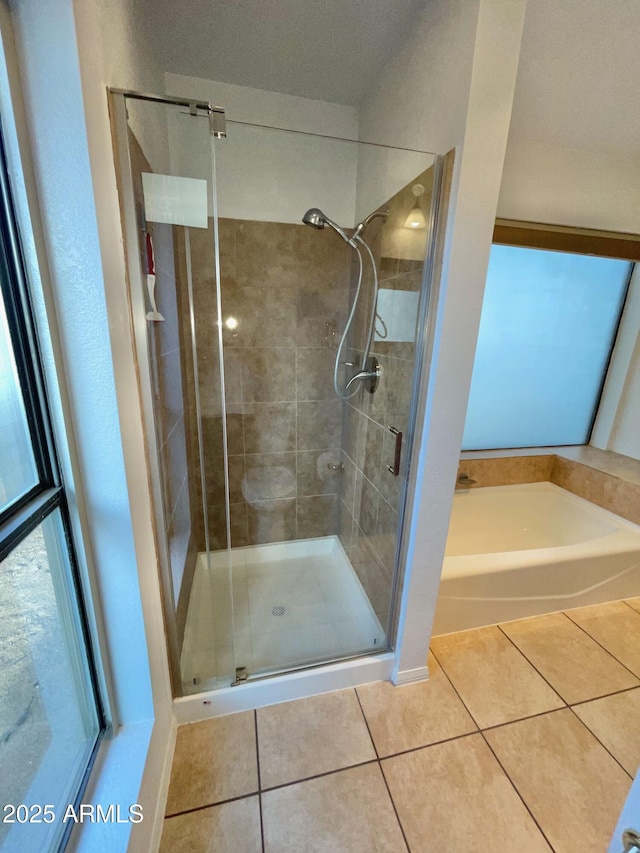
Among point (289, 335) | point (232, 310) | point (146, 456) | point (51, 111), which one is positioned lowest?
point (146, 456)

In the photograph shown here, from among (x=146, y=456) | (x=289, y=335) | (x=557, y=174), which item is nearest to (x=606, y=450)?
(x=557, y=174)

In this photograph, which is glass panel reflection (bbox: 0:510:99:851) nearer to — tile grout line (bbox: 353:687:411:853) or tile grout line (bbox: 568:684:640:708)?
tile grout line (bbox: 353:687:411:853)

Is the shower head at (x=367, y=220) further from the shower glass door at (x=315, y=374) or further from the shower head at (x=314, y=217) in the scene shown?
the shower head at (x=314, y=217)

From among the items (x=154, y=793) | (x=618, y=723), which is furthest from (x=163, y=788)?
(x=618, y=723)

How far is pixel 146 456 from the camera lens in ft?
3.33

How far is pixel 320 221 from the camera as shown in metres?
1.72

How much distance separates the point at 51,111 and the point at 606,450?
342cm

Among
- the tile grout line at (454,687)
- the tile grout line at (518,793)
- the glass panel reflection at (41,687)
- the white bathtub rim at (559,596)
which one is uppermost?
the glass panel reflection at (41,687)

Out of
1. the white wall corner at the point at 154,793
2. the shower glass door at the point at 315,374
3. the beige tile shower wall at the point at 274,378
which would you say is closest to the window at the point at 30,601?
the white wall corner at the point at 154,793

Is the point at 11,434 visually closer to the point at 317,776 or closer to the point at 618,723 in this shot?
the point at 317,776

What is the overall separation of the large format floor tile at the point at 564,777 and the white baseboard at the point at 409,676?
29cm

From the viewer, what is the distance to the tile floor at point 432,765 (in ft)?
3.32

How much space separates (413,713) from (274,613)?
79 cm

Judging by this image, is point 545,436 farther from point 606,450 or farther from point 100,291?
point 100,291
